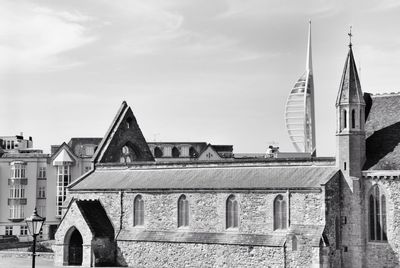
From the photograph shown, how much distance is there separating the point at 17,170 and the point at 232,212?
4862 centimetres

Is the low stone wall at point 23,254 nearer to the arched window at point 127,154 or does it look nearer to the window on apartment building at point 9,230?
the arched window at point 127,154

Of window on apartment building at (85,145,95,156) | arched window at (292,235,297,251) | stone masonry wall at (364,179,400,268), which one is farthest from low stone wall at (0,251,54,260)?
window on apartment building at (85,145,95,156)

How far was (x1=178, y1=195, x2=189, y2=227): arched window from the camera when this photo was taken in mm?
57188

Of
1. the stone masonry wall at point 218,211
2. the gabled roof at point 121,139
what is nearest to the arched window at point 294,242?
the stone masonry wall at point 218,211

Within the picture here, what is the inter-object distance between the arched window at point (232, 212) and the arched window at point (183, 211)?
3712mm

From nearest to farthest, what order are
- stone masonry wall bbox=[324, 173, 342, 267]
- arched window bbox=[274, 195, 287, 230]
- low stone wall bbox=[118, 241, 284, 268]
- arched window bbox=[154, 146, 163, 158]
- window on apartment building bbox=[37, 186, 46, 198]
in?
stone masonry wall bbox=[324, 173, 342, 267], low stone wall bbox=[118, 241, 284, 268], arched window bbox=[274, 195, 287, 230], window on apartment building bbox=[37, 186, 46, 198], arched window bbox=[154, 146, 163, 158]

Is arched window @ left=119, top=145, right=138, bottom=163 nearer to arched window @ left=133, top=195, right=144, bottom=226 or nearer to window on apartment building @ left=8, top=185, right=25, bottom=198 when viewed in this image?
arched window @ left=133, top=195, right=144, bottom=226

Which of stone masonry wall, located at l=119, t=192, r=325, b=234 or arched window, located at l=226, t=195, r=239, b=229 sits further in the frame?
arched window, located at l=226, t=195, r=239, b=229

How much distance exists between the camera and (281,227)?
52.3 meters

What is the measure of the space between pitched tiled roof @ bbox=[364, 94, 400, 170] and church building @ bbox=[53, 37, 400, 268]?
82 millimetres

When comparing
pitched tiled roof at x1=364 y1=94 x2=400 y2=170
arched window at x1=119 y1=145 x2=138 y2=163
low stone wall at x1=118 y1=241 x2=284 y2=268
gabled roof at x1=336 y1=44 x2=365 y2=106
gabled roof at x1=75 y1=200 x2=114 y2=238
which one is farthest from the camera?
arched window at x1=119 y1=145 x2=138 y2=163

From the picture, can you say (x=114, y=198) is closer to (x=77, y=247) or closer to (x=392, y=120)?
(x=77, y=247)

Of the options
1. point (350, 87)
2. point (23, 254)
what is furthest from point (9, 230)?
point (350, 87)

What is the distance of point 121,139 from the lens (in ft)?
229
